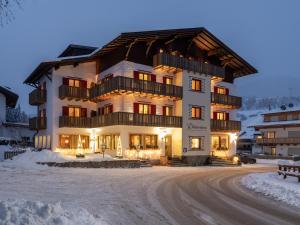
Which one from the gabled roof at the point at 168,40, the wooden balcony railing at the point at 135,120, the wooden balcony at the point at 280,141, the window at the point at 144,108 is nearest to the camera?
the wooden balcony railing at the point at 135,120

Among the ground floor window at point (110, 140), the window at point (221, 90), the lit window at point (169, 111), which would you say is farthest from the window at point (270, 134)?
the ground floor window at point (110, 140)

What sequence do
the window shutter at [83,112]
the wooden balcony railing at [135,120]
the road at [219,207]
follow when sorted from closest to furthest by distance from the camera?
the road at [219,207] < the wooden balcony railing at [135,120] < the window shutter at [83,112]

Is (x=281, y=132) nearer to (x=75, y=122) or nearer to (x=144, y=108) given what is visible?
(x=144, y=108)

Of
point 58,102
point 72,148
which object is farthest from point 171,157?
point 58,102

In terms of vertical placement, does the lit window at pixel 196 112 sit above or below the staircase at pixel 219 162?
above

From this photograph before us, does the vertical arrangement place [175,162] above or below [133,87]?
below

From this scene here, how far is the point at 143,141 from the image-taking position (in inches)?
1303

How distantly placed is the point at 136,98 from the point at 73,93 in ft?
20.3

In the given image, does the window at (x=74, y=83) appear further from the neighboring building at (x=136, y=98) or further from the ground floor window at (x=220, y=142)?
the ground floor window at (x=220, y=142)

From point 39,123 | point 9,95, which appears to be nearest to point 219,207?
point 39,123

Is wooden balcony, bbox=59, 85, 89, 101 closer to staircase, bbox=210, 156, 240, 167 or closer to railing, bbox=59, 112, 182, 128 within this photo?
railing, bbox=59, 112, 182, 128

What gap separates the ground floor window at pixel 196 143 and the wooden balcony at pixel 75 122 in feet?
34.6

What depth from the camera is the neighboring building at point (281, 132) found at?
56.2 m

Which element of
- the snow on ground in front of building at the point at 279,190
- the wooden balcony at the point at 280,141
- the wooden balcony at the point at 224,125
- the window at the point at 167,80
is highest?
the window at the point at 167,80
